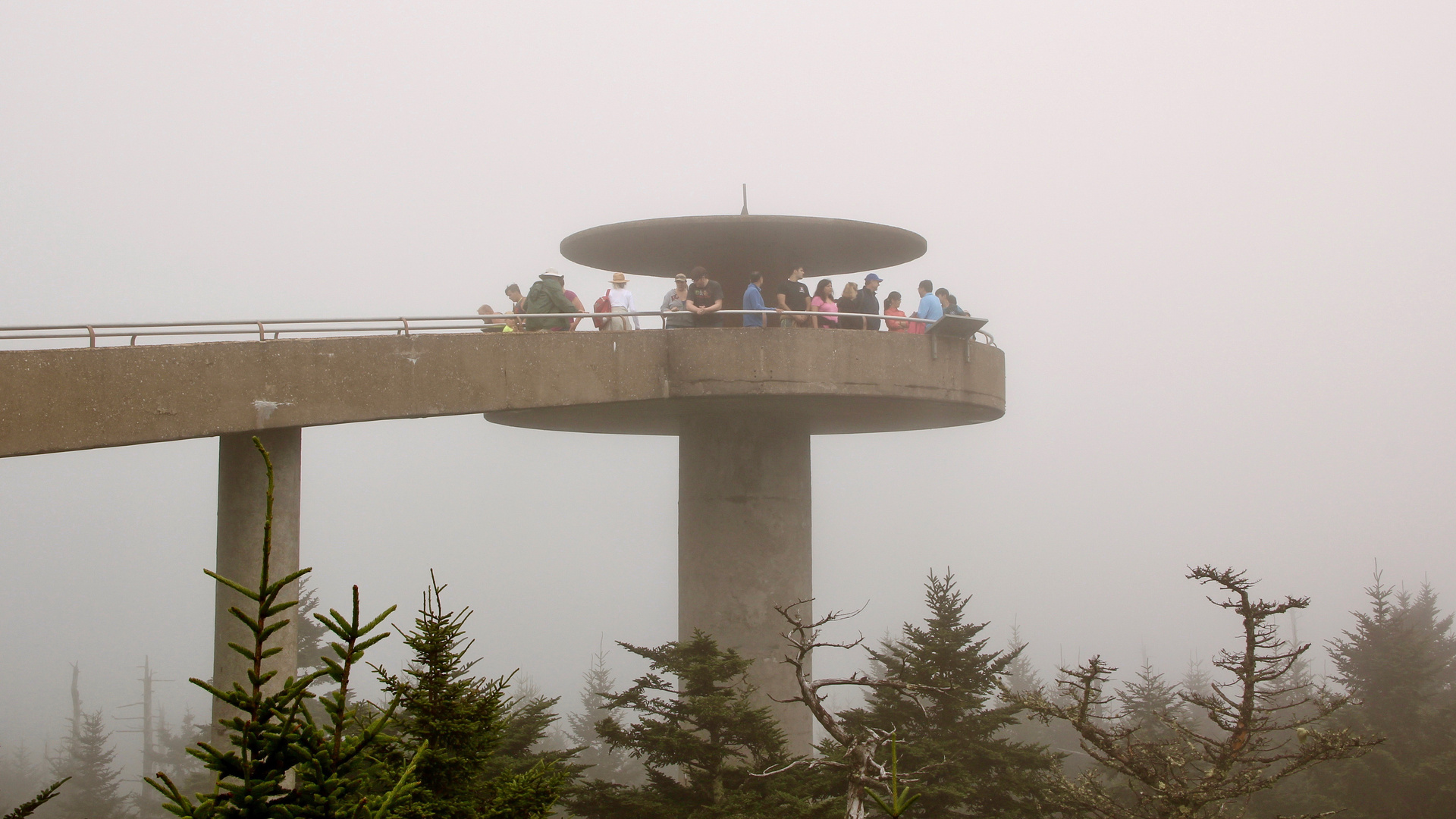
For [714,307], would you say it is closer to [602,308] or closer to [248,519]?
[602,308]

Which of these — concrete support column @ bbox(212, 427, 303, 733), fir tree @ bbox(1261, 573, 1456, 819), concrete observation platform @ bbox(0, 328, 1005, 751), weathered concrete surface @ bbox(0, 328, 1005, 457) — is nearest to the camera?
weathered concrete surface @ bbox(0, 328, 1005, 457)

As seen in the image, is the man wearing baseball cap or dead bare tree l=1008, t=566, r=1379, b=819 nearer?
dead bare tree l=1008, t=566, r=1379, b=819

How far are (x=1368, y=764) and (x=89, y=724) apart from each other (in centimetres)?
4577

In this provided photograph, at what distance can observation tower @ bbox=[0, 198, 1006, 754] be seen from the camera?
11641 mm

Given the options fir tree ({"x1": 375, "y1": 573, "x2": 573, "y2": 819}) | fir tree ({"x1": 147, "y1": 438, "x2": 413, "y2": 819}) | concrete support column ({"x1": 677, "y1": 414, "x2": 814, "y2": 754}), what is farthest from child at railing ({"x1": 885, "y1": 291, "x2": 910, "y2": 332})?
fir tree ({"x1": 147, "y1": 438, "x2": 413, "y2": 819})

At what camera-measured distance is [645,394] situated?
1557cm

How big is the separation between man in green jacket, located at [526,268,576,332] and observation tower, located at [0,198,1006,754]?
117 centimetres

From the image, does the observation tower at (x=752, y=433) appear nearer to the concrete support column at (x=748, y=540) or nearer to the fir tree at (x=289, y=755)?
the concrete support column at (x=748, y=540)

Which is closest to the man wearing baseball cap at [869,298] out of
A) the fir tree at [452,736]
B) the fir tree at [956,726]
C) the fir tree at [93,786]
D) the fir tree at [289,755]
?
the fir tree at [956,726]

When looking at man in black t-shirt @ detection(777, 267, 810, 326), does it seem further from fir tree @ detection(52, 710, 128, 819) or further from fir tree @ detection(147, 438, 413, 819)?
fir tree @ detection(52, 710, 128, 819)

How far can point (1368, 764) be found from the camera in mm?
29469

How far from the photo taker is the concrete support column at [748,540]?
17.6 metres

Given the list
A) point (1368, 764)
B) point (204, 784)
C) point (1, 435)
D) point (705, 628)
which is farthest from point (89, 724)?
point (1368, 764)

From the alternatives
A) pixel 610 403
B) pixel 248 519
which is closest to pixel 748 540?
pixel 610 403
